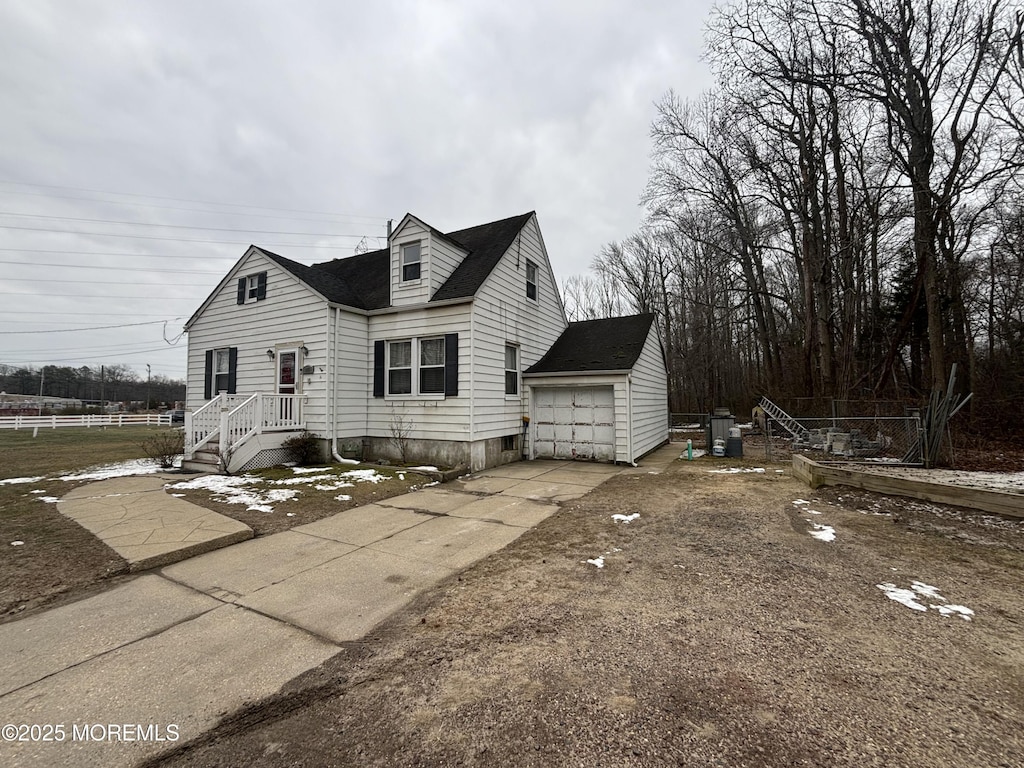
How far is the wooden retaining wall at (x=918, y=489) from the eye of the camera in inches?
226

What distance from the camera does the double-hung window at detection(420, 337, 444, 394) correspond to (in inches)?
404

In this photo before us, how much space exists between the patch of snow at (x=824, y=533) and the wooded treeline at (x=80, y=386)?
65830mm

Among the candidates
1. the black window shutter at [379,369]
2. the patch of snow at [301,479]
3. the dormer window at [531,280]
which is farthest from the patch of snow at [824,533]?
the black window shutter at [379,369]

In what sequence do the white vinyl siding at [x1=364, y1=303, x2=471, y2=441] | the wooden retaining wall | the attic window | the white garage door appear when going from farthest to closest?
the attic window
the white garage door
the white vinyl siding at [x1=364, y1=303, x2=471, y2=441]
the wooden retaining wall

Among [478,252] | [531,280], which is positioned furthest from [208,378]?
[531,280]

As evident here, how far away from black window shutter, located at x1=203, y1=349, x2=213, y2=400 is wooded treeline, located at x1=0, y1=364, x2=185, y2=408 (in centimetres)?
5143

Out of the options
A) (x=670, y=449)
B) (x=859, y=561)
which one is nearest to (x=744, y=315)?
(x=670, y=449)

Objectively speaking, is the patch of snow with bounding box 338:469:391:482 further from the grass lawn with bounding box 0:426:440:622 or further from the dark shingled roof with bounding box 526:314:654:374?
the dark shingled roof with bounding box 526:314:654:374

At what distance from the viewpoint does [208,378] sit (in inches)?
498

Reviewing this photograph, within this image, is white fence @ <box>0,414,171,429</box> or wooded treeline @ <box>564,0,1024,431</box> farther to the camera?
white fence @ <box>0,414,171,429</box>

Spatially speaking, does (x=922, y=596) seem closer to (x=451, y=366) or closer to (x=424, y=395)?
Result: (x=451, y=366)

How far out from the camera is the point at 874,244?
1655cm

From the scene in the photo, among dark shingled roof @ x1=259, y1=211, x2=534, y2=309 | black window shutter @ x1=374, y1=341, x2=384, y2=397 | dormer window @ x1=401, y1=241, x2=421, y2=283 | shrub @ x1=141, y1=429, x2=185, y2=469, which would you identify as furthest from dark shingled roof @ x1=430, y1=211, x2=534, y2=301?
shrub @ x1=141, y1=429, x2=185, y2=469

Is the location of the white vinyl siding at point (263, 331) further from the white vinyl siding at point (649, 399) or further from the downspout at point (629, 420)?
the white vinyl siding at point (649, 399)
